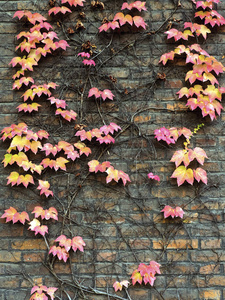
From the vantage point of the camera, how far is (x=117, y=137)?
7.14 feet

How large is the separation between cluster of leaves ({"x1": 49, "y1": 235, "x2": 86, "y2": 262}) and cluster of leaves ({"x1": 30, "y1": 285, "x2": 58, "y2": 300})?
0.69 feet

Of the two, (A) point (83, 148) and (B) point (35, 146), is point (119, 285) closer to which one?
(A) point (83, 148)

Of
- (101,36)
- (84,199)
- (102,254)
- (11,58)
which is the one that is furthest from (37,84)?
(102,254)

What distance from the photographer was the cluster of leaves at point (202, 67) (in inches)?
83.8

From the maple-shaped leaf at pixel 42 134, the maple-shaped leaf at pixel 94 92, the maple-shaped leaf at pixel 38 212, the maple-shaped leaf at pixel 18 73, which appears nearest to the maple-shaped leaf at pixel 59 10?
the maple-shaped leaf at pixel 18 73

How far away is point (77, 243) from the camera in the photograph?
6.68 ft

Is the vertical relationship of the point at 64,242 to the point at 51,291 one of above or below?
above

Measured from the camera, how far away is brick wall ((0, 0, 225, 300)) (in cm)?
205

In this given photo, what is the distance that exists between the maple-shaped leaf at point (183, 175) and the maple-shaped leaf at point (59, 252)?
2.81 ft

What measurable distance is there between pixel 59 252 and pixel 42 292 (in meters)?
0.29

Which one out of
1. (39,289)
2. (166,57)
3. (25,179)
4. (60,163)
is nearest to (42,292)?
(39,289)

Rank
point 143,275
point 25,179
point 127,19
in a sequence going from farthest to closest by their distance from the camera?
point 127,19 < point 25,179 < point 143,275

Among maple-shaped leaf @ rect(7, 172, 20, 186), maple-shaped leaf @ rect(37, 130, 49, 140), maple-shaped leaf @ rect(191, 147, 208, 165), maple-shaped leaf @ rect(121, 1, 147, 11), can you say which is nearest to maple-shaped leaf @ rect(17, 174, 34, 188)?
maple-shaped leaf @ rect(7, 172, 20, 186)

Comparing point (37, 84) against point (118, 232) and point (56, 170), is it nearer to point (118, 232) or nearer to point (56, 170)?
point (56, 170)
